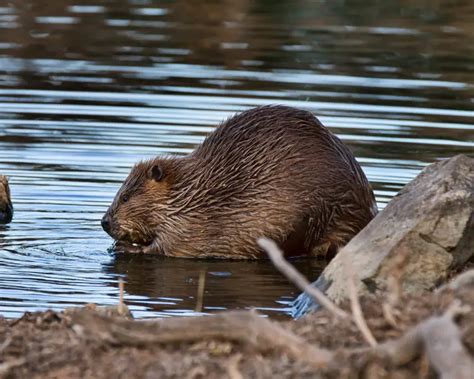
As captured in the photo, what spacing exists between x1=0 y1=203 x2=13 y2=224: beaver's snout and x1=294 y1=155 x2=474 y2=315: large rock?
3098 mm

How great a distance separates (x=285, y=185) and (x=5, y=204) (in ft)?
7.31

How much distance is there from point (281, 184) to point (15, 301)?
215 centimetres

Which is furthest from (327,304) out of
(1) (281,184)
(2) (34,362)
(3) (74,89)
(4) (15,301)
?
(3) (74,89)

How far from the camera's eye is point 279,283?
27.5 feet

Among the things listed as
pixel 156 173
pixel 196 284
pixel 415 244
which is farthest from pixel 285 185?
pixel 415 244

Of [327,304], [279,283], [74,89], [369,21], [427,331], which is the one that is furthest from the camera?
[369,21]

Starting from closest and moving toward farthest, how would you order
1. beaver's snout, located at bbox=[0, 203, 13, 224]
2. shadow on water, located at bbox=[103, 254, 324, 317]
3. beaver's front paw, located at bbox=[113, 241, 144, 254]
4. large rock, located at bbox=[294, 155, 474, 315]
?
large rock, located at bbox=[294, 155, 474, 315] < shadow on water, located at bbox=[103, 254, 324, 317] < beaver's front paw, located at bbox=[113, 241, 144, 254] < beaver's snout, located at bbox=[0, 203, 13, 224]

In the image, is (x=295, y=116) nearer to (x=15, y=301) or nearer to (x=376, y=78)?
(x=15, y=301)

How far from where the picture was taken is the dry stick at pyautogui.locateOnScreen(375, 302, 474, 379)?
4.28 m

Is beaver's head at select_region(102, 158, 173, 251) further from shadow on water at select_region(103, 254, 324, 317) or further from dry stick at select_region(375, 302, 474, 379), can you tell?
dry stick at select_region(375, 302, 474, 379)

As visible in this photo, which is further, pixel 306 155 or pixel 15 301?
pixel 306 155

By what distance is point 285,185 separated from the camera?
29.5ft

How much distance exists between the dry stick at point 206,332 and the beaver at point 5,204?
4583 millimetres

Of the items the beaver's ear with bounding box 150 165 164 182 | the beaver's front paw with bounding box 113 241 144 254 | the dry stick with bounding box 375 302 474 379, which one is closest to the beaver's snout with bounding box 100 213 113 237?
the beaver's front paw with bounding box 113 241 144 254
